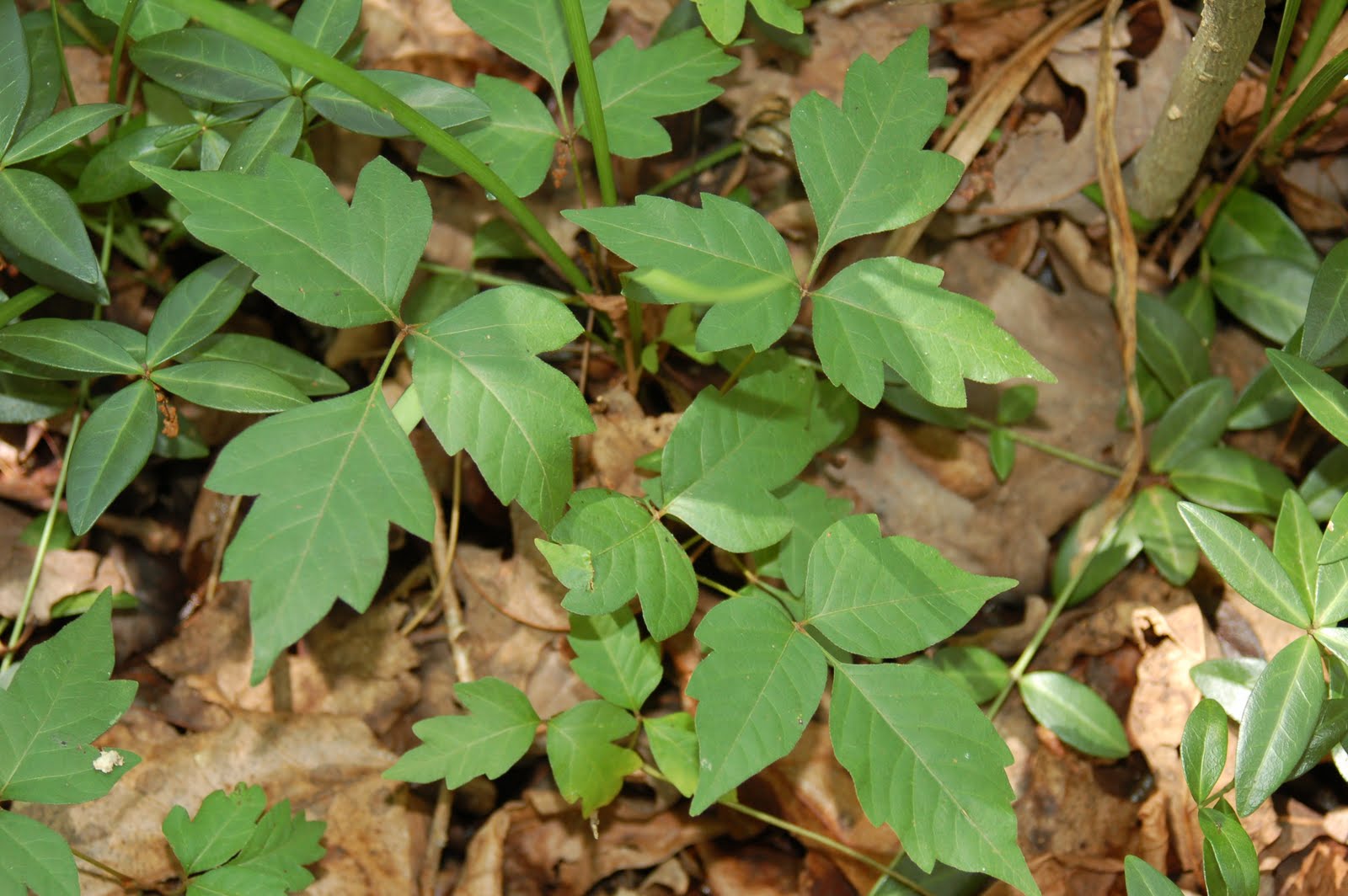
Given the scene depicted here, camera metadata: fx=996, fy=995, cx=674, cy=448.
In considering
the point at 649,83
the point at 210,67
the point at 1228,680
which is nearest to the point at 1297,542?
the point at 1228,680

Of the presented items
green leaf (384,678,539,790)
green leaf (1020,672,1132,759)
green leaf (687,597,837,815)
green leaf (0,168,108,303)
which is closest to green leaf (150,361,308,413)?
green leaf (0,168,108,303)

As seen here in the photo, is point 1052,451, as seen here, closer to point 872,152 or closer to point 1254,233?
point 1254,233

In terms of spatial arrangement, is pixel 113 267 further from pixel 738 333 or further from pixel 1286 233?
pixel 1286 233

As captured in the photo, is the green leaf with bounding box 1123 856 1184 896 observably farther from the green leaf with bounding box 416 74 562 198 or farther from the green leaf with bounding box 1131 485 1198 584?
the green leaf with bounding box 416 74 562 198

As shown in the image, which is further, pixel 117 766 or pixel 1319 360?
pixel 1319 360

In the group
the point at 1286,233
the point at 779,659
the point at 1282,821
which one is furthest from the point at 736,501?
the point at 1286,233
